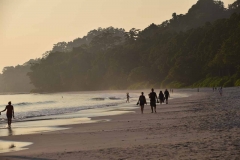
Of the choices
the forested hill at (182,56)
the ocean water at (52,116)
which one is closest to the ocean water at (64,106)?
the ocean water at (52,116)

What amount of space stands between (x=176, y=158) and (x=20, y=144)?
8.10m

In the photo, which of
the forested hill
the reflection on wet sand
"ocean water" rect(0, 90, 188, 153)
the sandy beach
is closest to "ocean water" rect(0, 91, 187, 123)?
"ocean water" rect(0, 90, 188, 153)

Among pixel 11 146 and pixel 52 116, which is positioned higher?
pixel 11 146

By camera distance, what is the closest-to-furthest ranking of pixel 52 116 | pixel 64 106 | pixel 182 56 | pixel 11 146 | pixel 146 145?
pixel 146 145 < pixel 11 146 < pixel 52 116 < pixel 64 106 < pixel 182 56

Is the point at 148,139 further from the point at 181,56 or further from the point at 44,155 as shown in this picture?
the point at 181,56

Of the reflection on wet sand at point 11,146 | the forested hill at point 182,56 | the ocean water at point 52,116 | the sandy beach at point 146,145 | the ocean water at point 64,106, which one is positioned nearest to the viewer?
the sandy beach at point 146,145

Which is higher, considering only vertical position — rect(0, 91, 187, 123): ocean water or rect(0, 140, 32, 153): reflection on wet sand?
rect(0, 140, 32, 153): reflection on wet sand

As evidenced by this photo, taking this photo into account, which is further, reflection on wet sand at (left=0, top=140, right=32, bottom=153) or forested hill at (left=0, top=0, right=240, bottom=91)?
forested hill at (left=0, top=0, right=240, bottom=91)

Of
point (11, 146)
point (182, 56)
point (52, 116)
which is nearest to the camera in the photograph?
point (11, 146)

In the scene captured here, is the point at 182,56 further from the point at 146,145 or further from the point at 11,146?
the point at 146,145

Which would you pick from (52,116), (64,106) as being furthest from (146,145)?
(64,106)

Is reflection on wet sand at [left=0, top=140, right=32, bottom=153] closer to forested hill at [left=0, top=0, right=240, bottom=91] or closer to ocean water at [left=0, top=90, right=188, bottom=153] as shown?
ocean water at [left=0, top=90, right=188, bottom=153]

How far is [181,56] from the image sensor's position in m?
126

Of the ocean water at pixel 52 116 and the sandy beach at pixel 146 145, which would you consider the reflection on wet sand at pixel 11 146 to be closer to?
the ocean water at pixel 52 116
